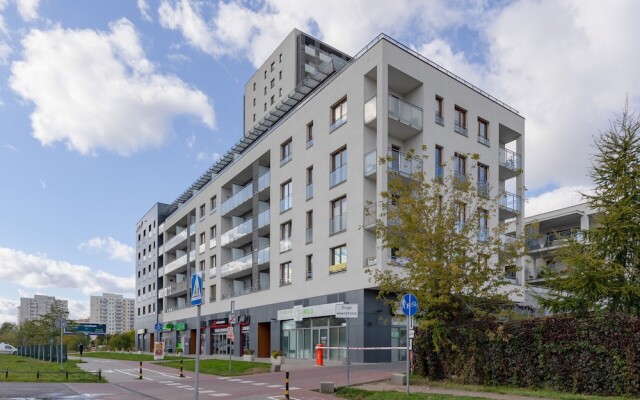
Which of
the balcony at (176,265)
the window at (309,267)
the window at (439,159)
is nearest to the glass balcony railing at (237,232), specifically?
the window at (309,267)

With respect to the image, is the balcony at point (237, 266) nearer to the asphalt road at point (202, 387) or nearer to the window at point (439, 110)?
the window at point (439, 110)

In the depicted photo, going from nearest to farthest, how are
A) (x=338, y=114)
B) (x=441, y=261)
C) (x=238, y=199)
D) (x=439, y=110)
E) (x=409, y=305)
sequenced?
(x=409, y=305) < (x=441, y=261) < (x=439, y=110) < (x=338, y=114) < (x=238, y=199)

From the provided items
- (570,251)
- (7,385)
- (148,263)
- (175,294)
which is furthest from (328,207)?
(148,263)

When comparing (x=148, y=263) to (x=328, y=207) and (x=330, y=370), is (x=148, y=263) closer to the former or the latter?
(x=328, y=207)

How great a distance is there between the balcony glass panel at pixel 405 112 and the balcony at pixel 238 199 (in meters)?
16.9

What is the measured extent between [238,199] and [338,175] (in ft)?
52.9


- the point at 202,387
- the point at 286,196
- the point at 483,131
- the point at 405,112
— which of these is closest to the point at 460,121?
the point at 483,131

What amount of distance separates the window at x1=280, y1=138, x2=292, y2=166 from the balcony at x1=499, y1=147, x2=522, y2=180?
13.9m

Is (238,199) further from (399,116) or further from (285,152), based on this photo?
(399,116)

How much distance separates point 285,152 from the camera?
39.6 metres

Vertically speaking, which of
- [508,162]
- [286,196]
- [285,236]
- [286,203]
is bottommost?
[285,236]

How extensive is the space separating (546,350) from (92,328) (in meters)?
90.0

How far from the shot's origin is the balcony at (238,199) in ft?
146

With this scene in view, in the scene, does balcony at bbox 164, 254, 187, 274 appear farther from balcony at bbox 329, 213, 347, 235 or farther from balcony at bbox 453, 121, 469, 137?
balcony at bbox 453, 121, 469, 137
